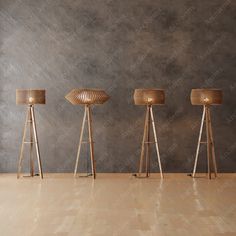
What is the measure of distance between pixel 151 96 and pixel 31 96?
1.54 metres

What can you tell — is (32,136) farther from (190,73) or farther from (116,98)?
(190,73)

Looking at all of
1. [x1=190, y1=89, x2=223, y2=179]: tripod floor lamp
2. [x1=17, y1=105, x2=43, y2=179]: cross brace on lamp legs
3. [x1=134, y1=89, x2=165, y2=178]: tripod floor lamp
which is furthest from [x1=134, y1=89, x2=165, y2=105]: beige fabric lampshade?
[x1=17, y1=105, x2=43, y2=179]: cross brace on lamp legs

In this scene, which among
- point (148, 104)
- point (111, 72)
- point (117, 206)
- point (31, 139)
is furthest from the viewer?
point (111, 72)

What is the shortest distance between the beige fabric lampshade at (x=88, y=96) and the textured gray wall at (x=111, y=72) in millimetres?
598

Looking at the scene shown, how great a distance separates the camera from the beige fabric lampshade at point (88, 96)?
6.93m

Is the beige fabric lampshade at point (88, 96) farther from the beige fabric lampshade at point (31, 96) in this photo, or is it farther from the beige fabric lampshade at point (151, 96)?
the beige fabric lampshade at point (151, 96)

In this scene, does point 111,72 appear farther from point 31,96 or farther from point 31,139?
point 31,139

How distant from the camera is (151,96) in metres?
6.96

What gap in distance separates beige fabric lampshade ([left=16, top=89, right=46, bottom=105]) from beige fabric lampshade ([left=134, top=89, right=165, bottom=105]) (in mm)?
1227

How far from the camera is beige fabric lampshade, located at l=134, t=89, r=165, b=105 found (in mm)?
6969

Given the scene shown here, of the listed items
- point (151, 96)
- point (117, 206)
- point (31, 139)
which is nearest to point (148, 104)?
point (151, 96)

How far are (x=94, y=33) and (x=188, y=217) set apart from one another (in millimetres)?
3941

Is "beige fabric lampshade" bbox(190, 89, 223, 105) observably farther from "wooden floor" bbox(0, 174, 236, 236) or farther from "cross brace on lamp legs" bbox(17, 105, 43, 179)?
"cross brace on lamp legs" bbox(17, 105, 43, 179)

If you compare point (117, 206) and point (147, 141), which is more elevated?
point (147, 141)
